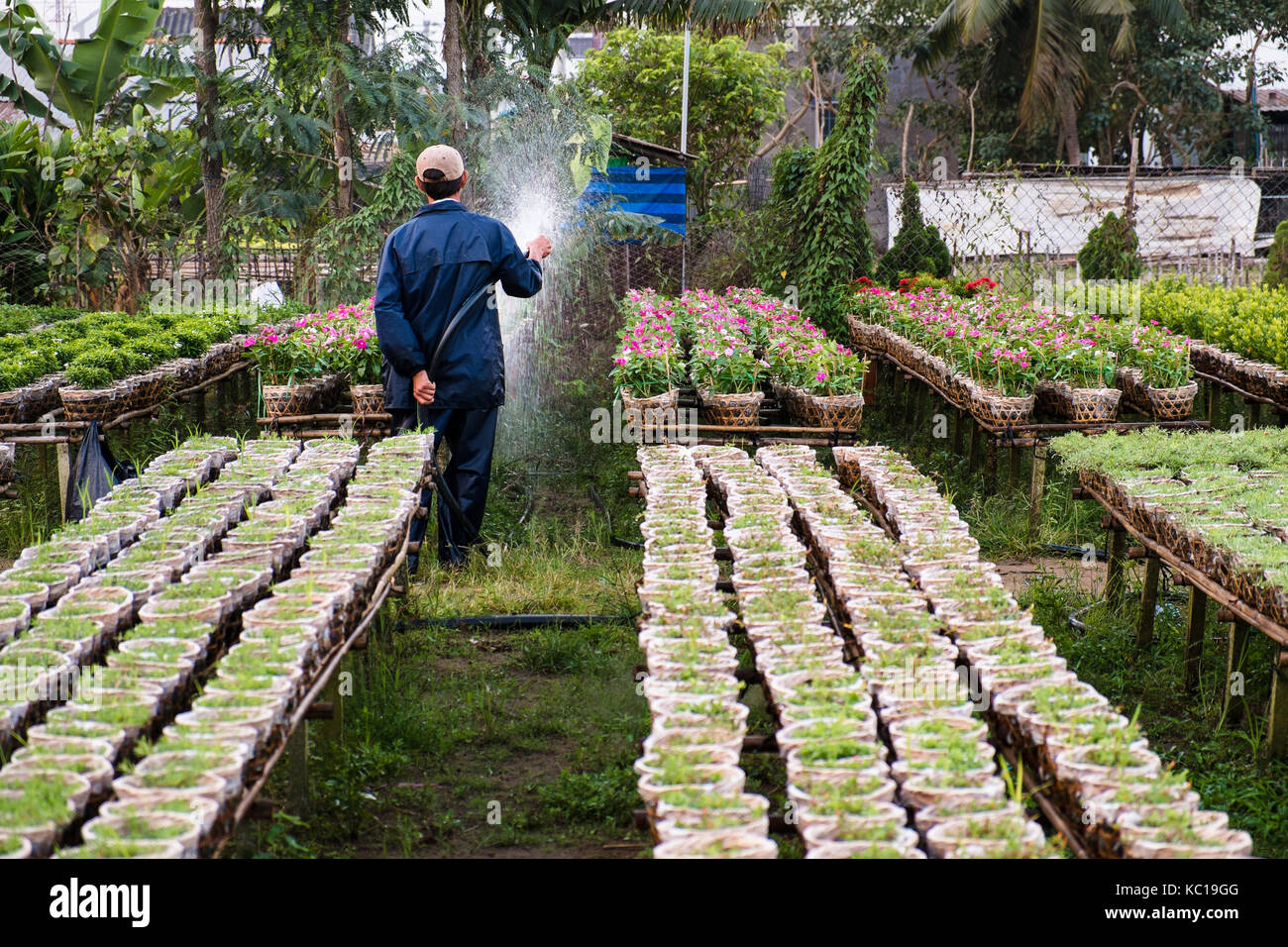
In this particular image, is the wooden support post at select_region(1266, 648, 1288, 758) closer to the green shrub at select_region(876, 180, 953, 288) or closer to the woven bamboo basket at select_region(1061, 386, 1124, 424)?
the woven bamboo basket at select_region(1061, 386, 1124, 424)

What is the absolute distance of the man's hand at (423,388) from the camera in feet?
20.9

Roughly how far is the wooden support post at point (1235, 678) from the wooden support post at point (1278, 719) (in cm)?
25

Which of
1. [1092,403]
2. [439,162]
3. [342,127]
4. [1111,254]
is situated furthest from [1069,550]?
[342,127]

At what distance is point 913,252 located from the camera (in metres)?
13.4

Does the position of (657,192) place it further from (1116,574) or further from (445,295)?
(1116,574)

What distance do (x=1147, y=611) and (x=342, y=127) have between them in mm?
8634

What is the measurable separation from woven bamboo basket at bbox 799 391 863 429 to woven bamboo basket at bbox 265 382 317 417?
9.56ft

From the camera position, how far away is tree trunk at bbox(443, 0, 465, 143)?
424 inches

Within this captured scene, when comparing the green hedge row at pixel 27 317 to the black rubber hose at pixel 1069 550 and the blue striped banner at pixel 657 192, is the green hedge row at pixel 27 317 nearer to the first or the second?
the blue striped banner at pixel 657 192

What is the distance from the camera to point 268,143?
40.0ft

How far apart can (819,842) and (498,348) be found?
435cm

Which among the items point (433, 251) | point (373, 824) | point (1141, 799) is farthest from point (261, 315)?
point (1141, 799)
